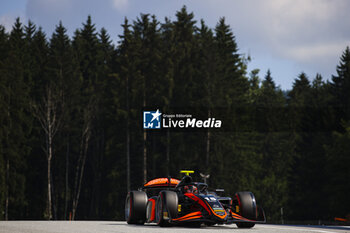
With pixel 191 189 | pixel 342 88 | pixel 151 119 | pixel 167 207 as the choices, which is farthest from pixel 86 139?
pixel 167 207

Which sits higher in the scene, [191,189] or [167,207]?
[191,189]

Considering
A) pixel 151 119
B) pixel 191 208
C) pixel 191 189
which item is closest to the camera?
pixel 191 208

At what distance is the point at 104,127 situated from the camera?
65562 mm

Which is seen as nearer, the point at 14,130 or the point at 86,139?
the point at 14,130

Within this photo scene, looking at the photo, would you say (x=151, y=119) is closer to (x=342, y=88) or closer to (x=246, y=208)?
(x=342, y=88)

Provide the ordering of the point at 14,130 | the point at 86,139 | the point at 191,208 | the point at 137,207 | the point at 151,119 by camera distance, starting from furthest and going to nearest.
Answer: the point at 151,119, the point at 86,139, the point at 14,130, the point at 137,207, the point at 191,208

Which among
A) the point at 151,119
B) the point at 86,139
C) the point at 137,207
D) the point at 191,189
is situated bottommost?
the point at 137,207

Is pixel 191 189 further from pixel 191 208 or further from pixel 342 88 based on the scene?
pixel 342 88

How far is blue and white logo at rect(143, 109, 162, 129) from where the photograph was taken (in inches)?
2382

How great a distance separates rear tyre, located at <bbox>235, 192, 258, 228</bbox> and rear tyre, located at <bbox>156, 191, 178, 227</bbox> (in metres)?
2.13

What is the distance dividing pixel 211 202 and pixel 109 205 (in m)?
45.7

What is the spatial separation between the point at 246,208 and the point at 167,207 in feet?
8.36

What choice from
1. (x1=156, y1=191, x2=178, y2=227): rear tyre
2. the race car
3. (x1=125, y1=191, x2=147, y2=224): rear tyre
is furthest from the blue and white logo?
(x1=156, y1=191, x2=178, y2=227): rear tyre

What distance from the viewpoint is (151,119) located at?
201ft
